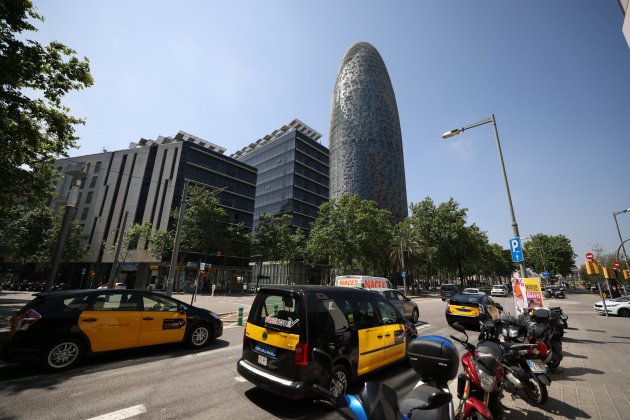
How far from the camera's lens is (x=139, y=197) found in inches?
1967

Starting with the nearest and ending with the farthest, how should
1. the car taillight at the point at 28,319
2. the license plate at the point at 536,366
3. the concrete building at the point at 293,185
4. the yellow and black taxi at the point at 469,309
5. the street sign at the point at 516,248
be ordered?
the license plate at the point at 536,366 → the car taillight at the point at 28,319 → the street sign at the point at 516,248 → the yellow and black taxi at the point at 469,309 → the concrete building at the point at 293,185

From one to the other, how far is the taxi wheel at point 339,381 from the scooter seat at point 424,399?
2.27 metres

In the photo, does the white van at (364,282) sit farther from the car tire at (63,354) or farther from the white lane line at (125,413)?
the white lane line at (125,413)

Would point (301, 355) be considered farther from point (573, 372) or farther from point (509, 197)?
point (509, 197)

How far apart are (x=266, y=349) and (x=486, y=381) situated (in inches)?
127

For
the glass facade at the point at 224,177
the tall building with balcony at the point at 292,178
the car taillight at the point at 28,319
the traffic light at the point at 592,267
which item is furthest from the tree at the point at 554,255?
the car taillight at the point at 28,319

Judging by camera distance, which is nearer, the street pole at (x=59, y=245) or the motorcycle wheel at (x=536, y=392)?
the motorcycle wheel at (x=536, y=392)

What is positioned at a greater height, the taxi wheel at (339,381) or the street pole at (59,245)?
the street pole at (59,245)

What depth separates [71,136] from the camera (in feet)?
37.5

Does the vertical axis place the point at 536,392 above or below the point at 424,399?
below

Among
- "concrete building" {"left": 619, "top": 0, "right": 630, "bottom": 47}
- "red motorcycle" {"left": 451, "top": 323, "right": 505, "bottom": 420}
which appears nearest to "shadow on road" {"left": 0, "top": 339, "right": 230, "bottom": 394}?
"red motorcycle" {"left": 451, "top": 323, "right": 505, "bottom": 420}

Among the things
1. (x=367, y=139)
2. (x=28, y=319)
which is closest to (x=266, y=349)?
(x=28, y=319)

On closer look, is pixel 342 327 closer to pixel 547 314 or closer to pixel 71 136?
pixel 547 314

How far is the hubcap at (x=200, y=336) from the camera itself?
774 cm
